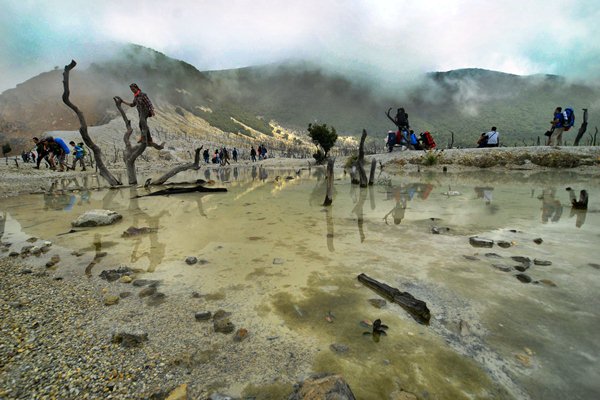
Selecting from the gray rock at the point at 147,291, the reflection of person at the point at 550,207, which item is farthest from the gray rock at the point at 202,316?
the reflection of person at the point at 550,207

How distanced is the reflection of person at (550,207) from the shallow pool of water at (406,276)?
0.04 metres

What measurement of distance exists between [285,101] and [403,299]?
154 meters

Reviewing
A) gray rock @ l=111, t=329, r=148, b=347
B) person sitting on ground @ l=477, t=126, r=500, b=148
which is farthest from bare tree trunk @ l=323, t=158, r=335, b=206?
person sitting on ground @ l=477, t=126, r=500, b=148

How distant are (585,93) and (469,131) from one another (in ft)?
197

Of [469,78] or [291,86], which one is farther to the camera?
[291,86]

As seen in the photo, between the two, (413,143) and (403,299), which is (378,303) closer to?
(403,299)

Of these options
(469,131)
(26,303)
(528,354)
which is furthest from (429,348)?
(469,131)

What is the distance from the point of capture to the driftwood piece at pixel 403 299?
289 cm

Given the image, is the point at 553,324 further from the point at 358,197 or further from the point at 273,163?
the point at 273,163

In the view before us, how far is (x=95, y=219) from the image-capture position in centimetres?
649

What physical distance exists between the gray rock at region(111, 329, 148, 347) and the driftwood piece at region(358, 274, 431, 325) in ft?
7.92

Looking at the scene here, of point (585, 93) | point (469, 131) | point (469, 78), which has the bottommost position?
point (469, 131)

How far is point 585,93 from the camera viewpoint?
111m

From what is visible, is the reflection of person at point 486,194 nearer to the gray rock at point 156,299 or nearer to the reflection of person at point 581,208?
the reflection of person at point 581,208
